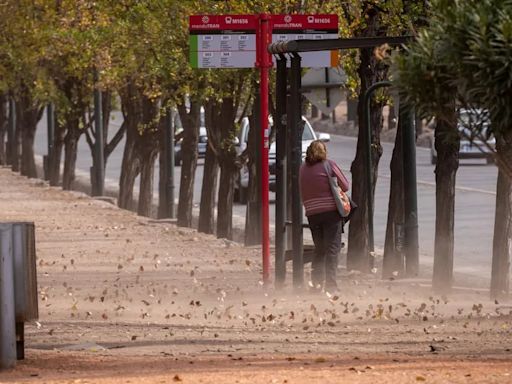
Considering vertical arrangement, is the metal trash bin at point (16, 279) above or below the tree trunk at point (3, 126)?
above

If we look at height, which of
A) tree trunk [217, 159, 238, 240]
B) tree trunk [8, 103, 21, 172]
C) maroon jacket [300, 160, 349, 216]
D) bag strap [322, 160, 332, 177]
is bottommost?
tree trunk [8, 103, 21, 172]

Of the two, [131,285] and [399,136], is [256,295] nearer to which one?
[131,285]

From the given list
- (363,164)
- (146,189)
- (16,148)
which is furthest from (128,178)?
(16,148)

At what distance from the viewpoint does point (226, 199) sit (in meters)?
24.7

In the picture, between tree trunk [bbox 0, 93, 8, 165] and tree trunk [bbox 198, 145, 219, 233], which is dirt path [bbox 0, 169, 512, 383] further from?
tree trunk [bbox 0, 93, 8, 165]

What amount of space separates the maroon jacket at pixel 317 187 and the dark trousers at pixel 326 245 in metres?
0.08

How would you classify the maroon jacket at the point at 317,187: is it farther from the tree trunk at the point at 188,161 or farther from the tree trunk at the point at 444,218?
the tree trunk at the point at 188,161

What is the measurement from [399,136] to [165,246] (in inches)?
191

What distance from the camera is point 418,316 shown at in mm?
13859

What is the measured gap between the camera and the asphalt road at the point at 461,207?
2098cm

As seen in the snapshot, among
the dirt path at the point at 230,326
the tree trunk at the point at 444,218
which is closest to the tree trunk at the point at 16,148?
the dirt path at the point at 230,326

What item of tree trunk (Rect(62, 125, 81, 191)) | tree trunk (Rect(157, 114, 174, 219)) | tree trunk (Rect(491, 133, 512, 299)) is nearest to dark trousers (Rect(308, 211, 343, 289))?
tree trunk (Rect(491, 133, 512, 299))

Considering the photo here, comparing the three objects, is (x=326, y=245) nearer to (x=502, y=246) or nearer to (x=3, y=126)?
(x=502, y=246)

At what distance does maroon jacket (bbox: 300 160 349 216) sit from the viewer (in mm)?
15359
